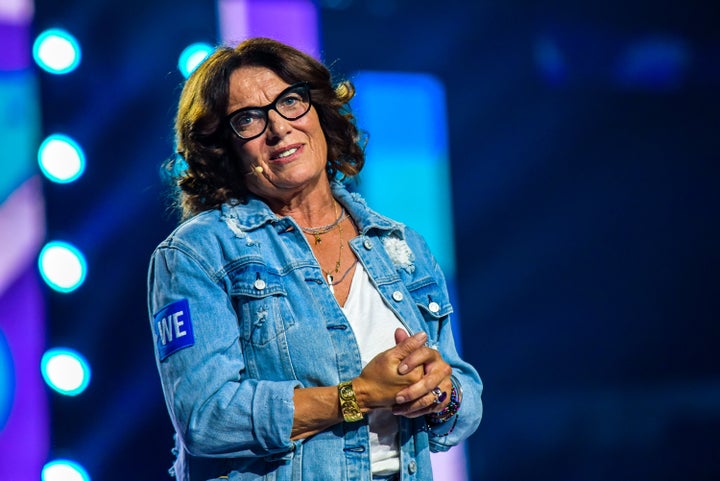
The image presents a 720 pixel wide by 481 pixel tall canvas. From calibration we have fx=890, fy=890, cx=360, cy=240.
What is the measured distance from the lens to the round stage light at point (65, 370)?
231cm

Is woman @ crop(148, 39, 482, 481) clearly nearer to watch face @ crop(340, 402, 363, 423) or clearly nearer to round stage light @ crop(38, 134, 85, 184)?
watch face @ crop(340, 402, 363, 423)

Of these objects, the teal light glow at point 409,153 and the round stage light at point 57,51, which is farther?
the teal light glow at point 409,153

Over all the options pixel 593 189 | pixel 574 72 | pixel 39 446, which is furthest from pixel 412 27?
pixel 39 446

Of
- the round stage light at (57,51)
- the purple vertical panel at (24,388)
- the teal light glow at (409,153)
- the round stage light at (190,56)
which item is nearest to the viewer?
the purple vertical panel at (24,388)

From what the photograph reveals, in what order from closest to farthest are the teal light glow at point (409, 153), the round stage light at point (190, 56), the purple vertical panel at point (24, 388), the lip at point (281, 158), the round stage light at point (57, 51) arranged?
the lip at point (281, 158) < the purple vertical panel at point (24, 388) < the round stage light at point (57, 51) < the round stage light at point (190, 56) < the teal light glow at point (409, 153)

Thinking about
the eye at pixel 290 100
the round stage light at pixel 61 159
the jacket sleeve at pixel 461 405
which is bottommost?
the jacket sleeve at pixel 461 405

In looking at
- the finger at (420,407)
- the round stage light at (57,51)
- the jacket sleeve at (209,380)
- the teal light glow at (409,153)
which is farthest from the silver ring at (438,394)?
the round stage light at (57,51)

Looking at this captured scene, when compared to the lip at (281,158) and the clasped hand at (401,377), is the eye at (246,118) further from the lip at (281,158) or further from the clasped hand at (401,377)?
the clasped hand at (401,377)

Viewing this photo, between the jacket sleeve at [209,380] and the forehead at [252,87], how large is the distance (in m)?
0.34

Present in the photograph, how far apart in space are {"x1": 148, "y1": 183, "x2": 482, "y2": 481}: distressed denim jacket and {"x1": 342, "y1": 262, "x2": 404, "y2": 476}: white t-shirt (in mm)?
18

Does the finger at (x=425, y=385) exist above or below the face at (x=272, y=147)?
below

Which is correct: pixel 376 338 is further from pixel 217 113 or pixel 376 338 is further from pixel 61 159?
pixel 61 159

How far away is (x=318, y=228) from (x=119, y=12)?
1.10 m

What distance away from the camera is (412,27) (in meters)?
2.99
